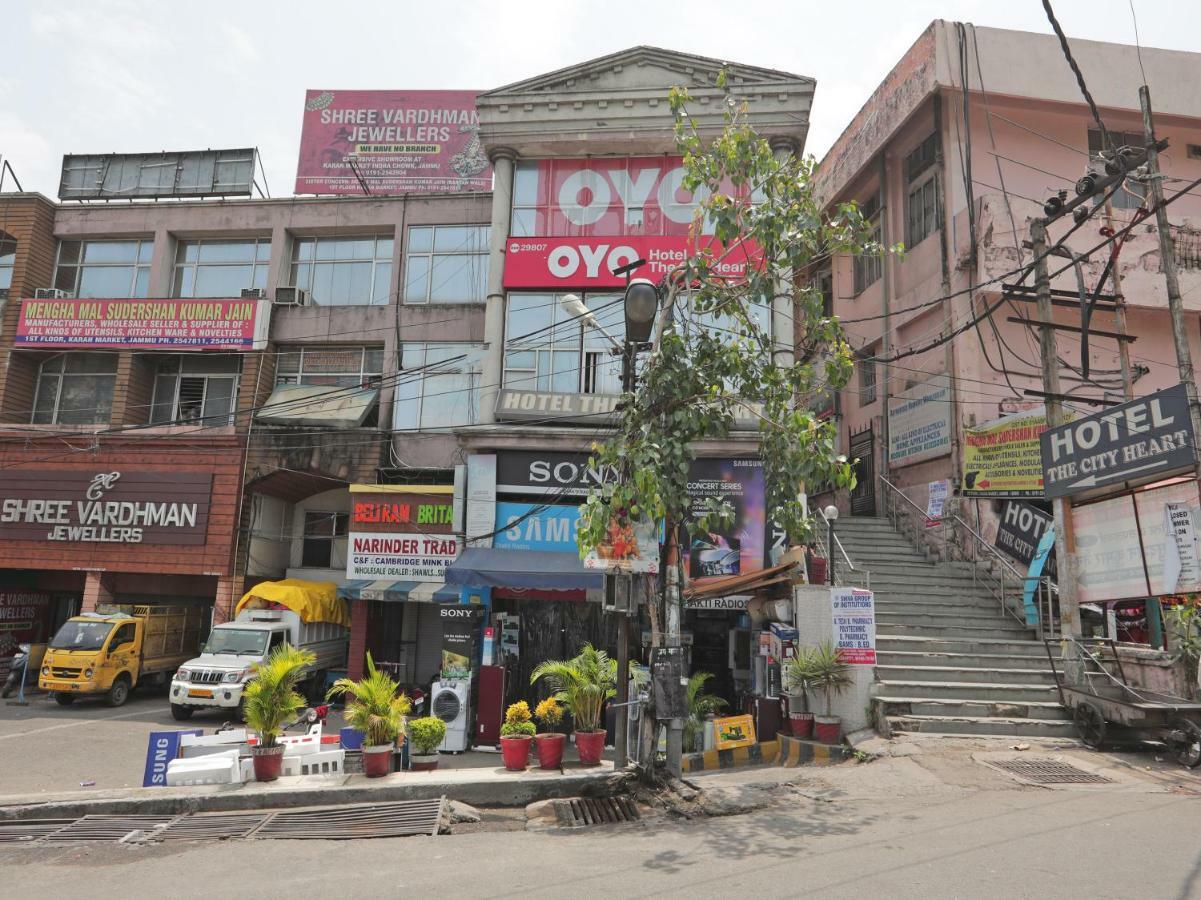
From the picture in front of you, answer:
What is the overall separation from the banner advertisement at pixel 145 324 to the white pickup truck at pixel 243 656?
7959mm

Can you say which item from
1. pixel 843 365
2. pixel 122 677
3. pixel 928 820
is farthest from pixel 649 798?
pixel 122 677

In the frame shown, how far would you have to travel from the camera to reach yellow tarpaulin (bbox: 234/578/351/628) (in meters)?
19.4

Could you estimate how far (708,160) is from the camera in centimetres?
988

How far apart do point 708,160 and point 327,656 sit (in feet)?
53.5

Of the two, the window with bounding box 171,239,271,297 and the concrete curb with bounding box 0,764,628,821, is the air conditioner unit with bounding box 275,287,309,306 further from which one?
the concrete curb with bounding box 0,764,628,821

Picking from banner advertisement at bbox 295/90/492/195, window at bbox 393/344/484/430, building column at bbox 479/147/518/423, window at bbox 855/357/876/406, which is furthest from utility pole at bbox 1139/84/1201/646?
banner advertisement at bbox 295/90/492/195

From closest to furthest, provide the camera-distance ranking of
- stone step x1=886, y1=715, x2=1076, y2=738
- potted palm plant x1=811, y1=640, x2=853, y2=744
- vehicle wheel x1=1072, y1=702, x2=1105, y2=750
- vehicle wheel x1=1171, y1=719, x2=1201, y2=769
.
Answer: vehicle wheel x1=1171, y1=719, x2=1201, y2=769 < vehicle wheel x1=1072, y1=702, x2=1105, y2=750 < stone step x1=886, y1=715, x2=1076, y2=738 < potted palm plant x1=811, y1=640, x2=853, y2=744

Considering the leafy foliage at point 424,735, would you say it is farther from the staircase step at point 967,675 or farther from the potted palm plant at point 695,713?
the staircase step at point 967,675

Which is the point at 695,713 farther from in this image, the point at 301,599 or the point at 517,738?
the point at 301,599

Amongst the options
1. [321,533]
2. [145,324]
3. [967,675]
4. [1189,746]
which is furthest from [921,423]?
[145,324]

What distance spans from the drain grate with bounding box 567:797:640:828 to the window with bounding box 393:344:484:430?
13.5 m

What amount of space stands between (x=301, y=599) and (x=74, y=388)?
1092 cm

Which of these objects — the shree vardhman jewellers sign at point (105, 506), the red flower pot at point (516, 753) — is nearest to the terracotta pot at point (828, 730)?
the red flower pot at point (516, 753)

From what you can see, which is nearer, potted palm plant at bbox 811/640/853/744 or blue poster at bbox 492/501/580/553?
potted palm plant at bbox 811/640/853/744
